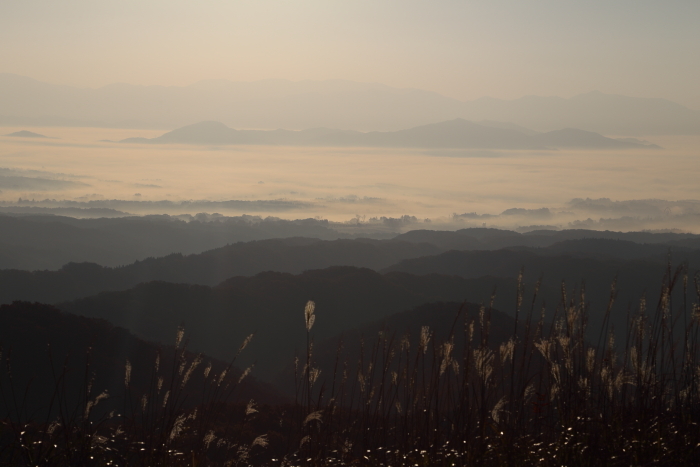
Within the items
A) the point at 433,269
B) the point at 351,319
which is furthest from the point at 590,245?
the point at 351,319

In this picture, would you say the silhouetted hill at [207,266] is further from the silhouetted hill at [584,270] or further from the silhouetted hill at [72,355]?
the silhouetted hill at [72,355]

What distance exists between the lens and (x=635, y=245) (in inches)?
5458

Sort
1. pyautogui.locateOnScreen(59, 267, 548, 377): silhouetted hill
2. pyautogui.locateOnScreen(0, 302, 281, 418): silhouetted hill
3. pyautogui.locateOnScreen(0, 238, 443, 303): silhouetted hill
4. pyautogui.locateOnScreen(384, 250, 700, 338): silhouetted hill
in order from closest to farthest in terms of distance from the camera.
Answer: pyautogui.locateOnScreen(0, 302, 281, 418): silhouetted hill
pyautogui.locateOnScreen(59, 267, 548, 377): silhouetted hill
pyautogui.locateOnScreen(384, 250, 700, 338): silhouetted hill
pyautogui.locateOnScreen(0, 238, 443, 303): silhouetted hill

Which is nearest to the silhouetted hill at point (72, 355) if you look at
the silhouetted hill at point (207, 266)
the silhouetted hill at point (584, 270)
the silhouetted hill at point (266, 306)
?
the silhouetted hill at point (266, 306)

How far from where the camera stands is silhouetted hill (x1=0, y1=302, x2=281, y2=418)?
24.2m

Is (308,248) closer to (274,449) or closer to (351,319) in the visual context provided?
(351,319)

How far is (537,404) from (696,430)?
1147 millimetres

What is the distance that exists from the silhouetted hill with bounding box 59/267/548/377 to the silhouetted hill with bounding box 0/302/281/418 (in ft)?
59.7

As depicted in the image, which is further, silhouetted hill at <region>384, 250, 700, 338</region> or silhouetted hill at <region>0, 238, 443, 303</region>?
silhouetted hill at <region>0, 238, 443, 303</region>

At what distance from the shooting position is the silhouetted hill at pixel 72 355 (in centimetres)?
2420

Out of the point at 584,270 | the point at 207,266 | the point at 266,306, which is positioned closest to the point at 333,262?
the point at 207,266

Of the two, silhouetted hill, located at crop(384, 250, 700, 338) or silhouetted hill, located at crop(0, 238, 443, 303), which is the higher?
silhouetted hill, located at crop(384, 250, 700, 338)

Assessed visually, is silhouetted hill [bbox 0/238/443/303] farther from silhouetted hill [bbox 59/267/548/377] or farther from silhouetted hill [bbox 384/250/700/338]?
silhouetted hill [bbox 384/250/700/338]

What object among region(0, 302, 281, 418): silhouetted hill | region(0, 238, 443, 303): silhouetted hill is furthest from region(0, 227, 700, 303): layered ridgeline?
region(0, 302, 281, 418): silhouetted hill
